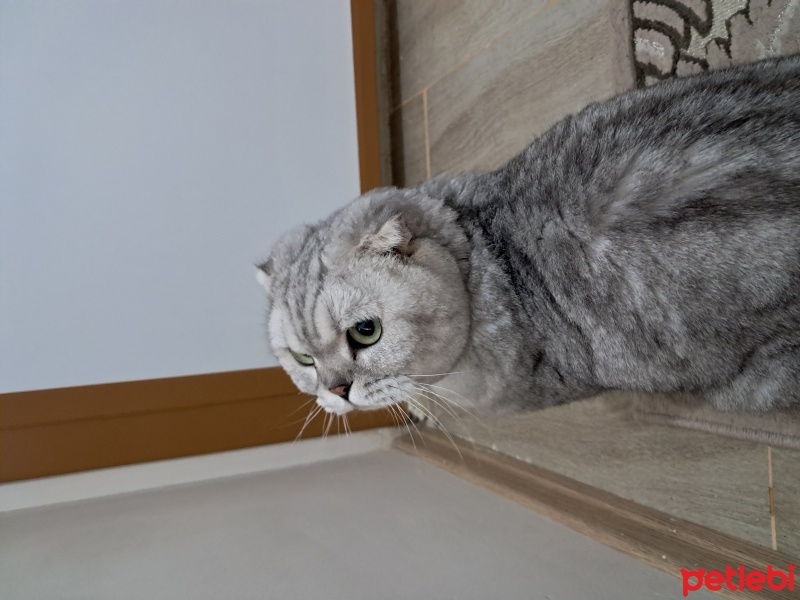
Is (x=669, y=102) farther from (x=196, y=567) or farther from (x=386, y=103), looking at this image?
(x=386, y=103)

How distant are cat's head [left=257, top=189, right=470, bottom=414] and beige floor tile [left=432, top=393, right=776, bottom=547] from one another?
1.10 ft

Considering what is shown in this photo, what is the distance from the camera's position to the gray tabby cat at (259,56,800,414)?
1.87ft

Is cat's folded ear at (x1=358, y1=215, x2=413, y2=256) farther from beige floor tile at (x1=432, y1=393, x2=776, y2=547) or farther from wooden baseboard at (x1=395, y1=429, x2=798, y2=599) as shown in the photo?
wooden baseboard at (x1=395, y1=429, x2=798, y2=599)

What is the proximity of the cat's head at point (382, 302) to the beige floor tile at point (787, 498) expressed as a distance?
570 millimetres

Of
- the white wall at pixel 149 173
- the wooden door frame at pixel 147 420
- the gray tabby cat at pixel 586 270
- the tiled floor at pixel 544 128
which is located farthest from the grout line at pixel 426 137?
the gray tabby cat at pixel 586 270

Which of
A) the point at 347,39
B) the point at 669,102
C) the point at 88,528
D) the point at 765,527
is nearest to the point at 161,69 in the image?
the point at 347,39

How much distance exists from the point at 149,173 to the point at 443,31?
0.92m

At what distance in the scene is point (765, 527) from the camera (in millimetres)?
910

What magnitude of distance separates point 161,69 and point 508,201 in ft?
3.68

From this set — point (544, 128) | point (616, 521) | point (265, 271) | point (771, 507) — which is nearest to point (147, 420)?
point (265, 271)

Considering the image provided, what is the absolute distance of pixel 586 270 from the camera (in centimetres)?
66

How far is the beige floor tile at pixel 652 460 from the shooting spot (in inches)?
36.9

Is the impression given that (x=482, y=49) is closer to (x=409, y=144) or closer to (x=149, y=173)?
(x=409, y=144)
